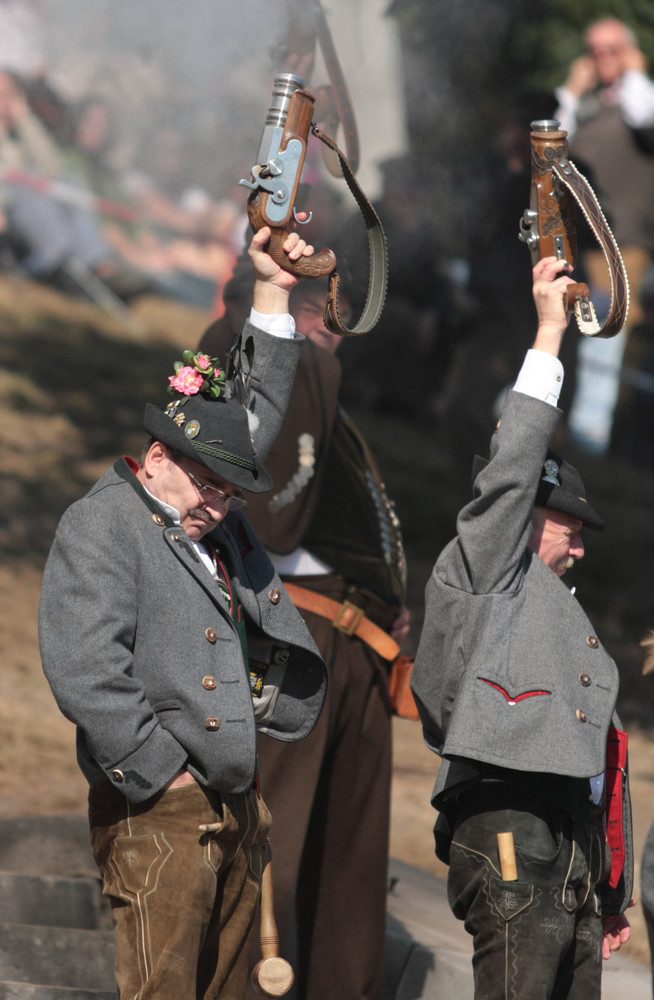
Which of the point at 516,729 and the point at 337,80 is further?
the point at 337,80

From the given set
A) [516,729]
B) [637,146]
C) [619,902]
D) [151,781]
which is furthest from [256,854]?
[637,146]

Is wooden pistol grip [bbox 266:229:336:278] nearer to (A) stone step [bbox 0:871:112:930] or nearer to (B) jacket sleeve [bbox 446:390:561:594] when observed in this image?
(B) jacket sleeve [bbox 446:390:561:594]

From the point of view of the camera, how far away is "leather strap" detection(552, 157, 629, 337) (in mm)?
2791

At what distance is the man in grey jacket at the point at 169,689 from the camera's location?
8.16 feet

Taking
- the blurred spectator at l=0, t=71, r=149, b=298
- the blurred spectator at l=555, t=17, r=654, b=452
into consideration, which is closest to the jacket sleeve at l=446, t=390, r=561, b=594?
the blurred spectator at l=555, t=17, r=654, b=452

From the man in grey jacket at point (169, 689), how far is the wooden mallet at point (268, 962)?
0.15 ft

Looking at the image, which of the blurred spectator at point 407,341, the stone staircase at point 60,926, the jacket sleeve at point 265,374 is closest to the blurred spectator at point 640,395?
the blurred spectator at point 407,341

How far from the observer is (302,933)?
3.73 meters

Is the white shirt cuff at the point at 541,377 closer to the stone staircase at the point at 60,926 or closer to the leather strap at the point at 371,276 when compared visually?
the leather strap at the point at 371,276

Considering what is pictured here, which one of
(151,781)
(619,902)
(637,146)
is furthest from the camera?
(637,146)

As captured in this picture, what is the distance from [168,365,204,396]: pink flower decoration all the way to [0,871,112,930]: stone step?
1924 millimetres

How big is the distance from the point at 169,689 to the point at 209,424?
21.4 inches

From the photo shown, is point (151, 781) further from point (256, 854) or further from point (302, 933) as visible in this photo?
point (302, 933)

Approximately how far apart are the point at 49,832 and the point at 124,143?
691 centimetres
